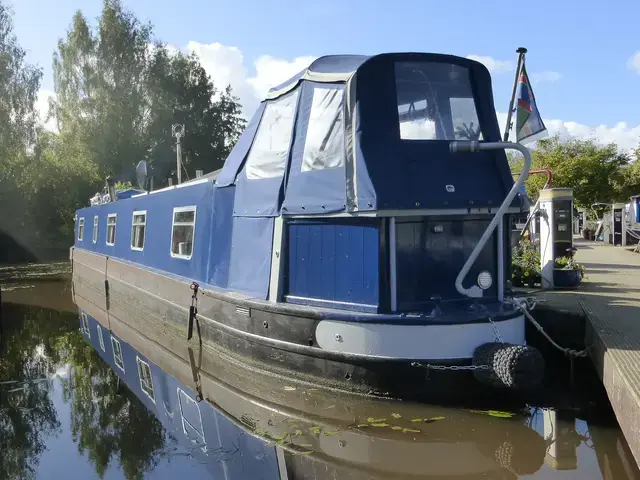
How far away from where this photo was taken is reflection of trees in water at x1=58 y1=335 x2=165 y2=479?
5.93 m

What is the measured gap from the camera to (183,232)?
1013 cm

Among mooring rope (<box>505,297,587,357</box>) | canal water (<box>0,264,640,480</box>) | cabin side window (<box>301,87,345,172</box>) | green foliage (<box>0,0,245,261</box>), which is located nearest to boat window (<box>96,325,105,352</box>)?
canal water (<box>0,264,640,480</box>)

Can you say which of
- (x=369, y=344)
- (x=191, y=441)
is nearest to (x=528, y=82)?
(x=369, y=344)

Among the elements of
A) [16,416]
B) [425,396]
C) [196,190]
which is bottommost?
[16,416]

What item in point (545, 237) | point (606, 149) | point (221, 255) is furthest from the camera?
point (606, 149)

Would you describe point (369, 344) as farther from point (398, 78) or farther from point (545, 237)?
point (545, 237)

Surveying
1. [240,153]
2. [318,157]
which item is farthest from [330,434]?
[240,153]

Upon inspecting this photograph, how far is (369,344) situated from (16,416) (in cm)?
423

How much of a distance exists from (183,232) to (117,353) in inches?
94.9

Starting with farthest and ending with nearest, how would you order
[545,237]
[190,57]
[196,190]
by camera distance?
[190,57], [545,237], [196,190]

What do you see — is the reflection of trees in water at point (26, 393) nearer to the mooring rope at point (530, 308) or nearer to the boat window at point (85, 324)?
the boat window at point (85, 324)

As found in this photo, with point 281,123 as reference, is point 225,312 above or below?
below

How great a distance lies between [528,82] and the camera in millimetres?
7973

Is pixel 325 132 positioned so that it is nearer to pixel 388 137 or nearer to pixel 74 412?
pixel 388 137
